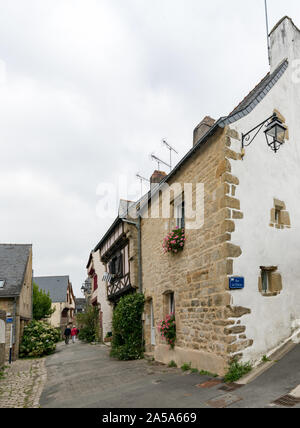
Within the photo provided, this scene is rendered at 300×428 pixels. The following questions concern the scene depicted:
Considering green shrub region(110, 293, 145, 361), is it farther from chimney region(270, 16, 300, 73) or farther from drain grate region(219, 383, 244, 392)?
chimney region(270, 16, 300, 73)

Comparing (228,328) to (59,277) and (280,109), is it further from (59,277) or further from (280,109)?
(59,277)

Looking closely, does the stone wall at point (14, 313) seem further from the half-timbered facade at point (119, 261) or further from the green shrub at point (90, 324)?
the green shrub at point (90, 324)

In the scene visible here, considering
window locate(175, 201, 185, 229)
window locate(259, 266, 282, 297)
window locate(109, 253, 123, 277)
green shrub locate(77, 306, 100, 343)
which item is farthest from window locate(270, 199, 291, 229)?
green shrub locate(77, 306, 100, 343)

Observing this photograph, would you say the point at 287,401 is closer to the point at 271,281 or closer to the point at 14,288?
the point at 271,281

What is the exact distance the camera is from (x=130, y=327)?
9898mm

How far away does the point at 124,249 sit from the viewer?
1285 cm

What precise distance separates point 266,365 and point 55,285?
3409 cm

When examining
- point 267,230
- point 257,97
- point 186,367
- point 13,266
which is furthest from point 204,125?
point 13,266

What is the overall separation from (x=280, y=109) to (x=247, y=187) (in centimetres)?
246

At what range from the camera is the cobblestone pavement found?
5551 millimetres

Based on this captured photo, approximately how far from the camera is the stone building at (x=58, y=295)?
33.5 m

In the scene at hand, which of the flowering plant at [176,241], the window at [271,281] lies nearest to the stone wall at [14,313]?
the flowering plant at [176,241]

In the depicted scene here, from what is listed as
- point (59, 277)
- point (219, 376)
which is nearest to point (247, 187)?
point (219, 376)

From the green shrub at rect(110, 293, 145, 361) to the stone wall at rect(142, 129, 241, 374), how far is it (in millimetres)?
1531
